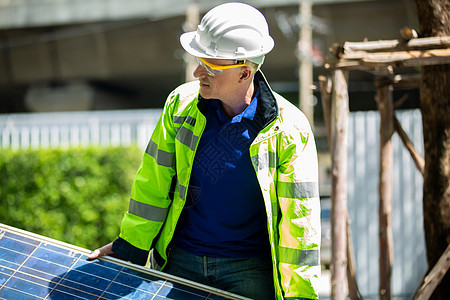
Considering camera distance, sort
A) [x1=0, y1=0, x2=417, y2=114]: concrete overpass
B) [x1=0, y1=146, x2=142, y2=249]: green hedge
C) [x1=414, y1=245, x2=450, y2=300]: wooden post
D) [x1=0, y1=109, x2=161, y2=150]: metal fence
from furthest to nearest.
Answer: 1. [x1=0, y1=0, x2=417, y2=114]: concrete overpass
2. [x1=0, y1=109, x2=161, y2=150]: metal fence
3. [x1=0, y1=146, x2=142, y2=249]: green hedge
4. [x1=414, y1=245, x2=450, y2=300]: wooden post

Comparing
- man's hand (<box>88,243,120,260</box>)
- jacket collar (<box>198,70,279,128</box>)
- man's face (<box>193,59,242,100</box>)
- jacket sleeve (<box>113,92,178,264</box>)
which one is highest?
man's face (<box>193,59,242,100</box>)

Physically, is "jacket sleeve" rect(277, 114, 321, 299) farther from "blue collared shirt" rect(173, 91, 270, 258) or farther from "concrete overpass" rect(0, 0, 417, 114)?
"concrete overpass" rect(0, 0, 417, 114)

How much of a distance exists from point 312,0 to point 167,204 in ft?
52.3

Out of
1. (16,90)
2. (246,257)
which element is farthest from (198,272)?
(16,90)

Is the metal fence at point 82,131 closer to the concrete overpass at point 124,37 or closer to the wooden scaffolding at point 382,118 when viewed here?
the wooden scaffolding at point 382,118

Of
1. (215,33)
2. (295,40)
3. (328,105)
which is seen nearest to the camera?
(215,33)

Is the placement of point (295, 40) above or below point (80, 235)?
above

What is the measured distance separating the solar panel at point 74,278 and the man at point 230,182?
0.11 m

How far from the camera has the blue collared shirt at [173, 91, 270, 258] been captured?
9.16 feet

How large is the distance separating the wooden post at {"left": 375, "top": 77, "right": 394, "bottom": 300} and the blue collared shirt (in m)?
2.50

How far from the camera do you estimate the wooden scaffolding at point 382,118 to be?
153 inches

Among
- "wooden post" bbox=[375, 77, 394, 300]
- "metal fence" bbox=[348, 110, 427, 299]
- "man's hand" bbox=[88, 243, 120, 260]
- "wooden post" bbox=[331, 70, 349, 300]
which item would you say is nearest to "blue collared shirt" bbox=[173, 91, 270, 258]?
"man's hand" bbox=[88, 243, 120, 260]

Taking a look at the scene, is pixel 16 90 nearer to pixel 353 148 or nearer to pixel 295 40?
pixel 295 40

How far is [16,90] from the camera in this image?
23.0 m
